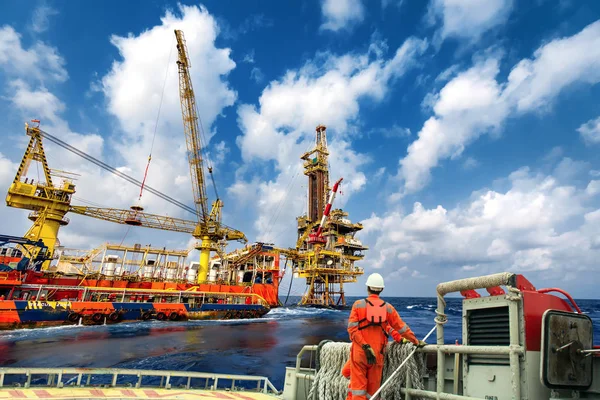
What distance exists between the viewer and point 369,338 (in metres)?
4.44

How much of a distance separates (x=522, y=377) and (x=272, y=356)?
52.8 ft

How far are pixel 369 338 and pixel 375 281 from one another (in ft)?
2.57

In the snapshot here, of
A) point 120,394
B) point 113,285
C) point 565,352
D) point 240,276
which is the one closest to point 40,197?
point 113,285

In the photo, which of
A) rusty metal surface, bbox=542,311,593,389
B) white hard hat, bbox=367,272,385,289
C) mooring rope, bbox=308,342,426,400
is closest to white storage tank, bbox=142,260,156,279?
mooring rope, bbox=308,342,426,400

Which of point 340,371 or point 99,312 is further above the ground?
point 340,371

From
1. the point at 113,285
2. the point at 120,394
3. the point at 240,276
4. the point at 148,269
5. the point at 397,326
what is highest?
the point at 240,276

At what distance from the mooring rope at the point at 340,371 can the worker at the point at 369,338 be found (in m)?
0.21

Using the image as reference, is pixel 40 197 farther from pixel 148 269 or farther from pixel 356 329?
pixel 356 329

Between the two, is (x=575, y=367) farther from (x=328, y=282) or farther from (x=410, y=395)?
(x=328, y=282)

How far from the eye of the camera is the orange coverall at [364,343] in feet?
14.2

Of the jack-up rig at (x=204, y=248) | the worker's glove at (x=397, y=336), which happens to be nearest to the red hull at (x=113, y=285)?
the jack-up rig at (x=204, y=248)

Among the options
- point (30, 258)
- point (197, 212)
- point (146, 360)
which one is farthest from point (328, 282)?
point (146, 360)

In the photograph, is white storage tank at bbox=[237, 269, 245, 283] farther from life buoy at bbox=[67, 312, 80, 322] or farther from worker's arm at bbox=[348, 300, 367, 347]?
worker's arm at bbox=[348, 300, 367, 347]

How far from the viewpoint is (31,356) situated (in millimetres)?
16203
